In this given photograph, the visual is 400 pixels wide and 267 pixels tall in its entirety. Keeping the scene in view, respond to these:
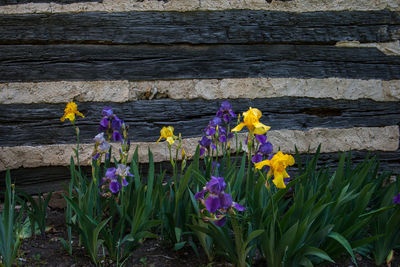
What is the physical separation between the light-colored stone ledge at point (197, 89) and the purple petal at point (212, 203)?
Answer: 1.53m

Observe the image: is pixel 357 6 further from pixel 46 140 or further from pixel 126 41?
pixel 46 140

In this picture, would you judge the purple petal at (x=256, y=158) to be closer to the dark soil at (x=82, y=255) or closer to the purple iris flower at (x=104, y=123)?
the dark soil at (x=82, y=255)

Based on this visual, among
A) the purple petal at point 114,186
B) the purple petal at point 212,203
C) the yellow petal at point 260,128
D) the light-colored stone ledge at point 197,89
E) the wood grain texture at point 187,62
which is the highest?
the wood grain texture at point 187,62

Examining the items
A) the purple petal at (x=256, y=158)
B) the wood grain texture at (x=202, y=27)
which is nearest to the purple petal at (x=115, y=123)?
the purple petal at (x=256, y=158)

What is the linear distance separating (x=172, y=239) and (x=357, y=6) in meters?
2.42

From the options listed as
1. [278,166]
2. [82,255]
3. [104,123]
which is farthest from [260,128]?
[82,255]

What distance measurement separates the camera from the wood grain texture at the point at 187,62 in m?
2.75

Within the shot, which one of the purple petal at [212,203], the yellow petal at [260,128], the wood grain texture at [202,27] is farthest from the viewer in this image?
the wood grain texture at [202,27]

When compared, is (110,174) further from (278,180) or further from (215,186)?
(278,180)

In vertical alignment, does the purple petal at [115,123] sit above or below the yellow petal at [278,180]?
above

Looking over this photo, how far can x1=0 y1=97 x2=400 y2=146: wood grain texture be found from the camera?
2770 mm

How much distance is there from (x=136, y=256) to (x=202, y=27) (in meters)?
1.79

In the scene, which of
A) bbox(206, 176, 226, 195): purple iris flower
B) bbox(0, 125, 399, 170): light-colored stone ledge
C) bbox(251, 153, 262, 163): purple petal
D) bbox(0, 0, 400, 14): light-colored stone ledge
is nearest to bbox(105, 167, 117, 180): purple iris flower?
bbox(206, 176, 226, 195): purple iris flower

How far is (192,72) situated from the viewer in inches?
114
